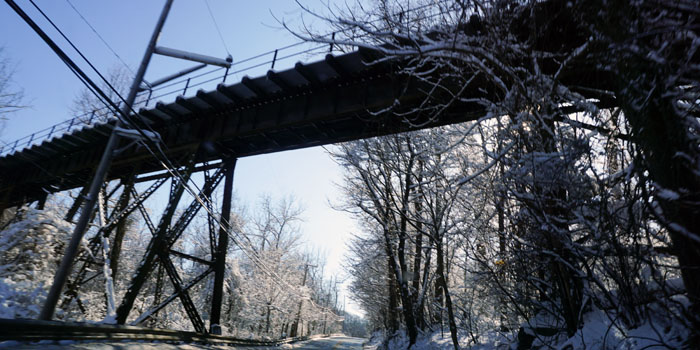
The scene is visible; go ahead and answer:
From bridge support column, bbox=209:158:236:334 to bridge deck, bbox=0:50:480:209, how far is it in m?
0.86

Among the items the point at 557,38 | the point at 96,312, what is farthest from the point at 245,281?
the point at 557,38

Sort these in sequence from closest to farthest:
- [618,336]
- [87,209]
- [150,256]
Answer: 1. [618,336]
2. [87,209]
3. [150,256]

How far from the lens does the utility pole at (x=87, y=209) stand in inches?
217

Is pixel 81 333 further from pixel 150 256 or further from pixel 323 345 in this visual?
pixel 323 345

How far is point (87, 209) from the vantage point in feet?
19.7

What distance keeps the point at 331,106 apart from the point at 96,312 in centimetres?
1316

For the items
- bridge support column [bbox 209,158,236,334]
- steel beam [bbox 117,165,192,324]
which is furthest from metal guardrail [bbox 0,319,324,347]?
steel beam [bbox 117,165,192,324]

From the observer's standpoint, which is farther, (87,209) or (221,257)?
(221,257)

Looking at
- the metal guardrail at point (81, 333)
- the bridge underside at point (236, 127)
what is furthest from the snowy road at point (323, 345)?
the metal guardrail at point (81, 333)

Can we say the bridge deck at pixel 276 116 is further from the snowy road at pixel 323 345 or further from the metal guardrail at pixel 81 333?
the snowy road at pixel 323 345

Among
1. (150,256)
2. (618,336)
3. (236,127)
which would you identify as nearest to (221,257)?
(150,256)

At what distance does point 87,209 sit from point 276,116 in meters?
4.78

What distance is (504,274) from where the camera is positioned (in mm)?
5090

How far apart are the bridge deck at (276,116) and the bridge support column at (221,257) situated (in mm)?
864
